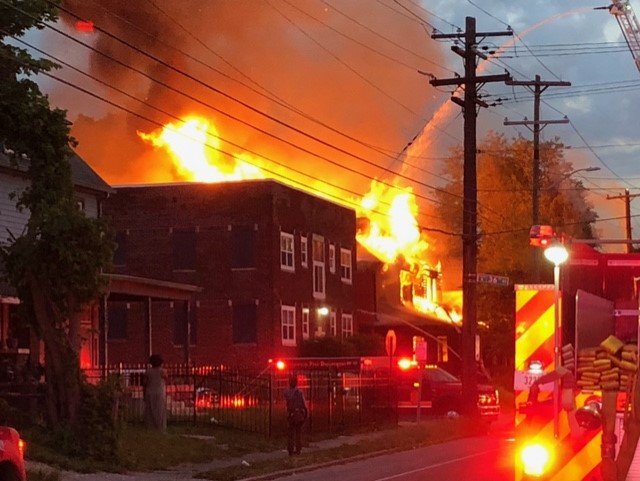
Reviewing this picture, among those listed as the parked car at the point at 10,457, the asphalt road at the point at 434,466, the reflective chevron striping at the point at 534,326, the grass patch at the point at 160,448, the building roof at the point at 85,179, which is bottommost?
the asphalt road at the point at 434,466

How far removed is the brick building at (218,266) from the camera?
1730 inches

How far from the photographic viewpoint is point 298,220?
45969mm

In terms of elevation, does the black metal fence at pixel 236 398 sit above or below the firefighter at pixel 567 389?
below

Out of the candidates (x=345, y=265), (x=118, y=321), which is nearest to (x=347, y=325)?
(x=345, y=265)

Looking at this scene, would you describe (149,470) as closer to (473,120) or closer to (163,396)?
(163,396)

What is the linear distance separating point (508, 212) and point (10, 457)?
179ft

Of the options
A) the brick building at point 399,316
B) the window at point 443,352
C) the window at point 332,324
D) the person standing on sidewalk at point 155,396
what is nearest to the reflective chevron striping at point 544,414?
the person standing on sidewalk at point 155,396

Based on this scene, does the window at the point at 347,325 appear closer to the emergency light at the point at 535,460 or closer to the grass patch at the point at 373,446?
the grass patch at the point at 373,446

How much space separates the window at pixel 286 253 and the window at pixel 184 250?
10.8ft

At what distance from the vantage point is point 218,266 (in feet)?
146

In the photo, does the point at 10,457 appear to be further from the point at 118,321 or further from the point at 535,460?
the point at 118,321

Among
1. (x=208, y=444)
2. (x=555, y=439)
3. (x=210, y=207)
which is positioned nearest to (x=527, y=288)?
(x=555, y=439)

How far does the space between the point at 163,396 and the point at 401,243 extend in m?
41.8

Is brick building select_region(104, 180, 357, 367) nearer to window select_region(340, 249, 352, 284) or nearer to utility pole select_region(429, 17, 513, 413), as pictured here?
window select_region(340, 249, 352, 284)
